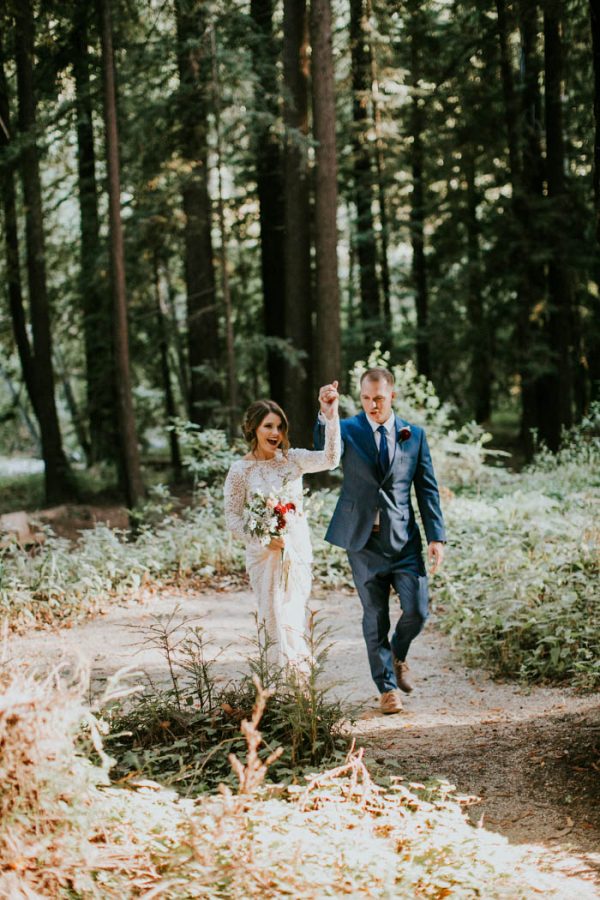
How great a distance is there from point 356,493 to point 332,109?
896 centimetres

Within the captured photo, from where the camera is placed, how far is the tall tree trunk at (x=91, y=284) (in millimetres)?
14555

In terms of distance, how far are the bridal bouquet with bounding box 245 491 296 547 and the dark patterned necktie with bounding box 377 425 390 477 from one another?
2.27 feet

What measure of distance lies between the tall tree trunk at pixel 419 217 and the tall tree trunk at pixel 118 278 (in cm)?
791

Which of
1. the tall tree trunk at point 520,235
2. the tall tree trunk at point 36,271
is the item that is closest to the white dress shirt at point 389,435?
the tall tree trunk at point 36,271

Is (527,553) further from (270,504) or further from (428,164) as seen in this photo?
(428,164)

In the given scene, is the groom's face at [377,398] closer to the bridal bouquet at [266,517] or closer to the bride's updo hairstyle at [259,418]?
the bride's updo hairstyle at [259,418]

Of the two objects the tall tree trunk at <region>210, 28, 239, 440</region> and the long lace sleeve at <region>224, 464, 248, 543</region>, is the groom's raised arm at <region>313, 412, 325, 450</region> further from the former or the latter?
the tall tree trunk at <region>210, 28, 239, 440</region>

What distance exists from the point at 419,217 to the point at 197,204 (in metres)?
7.98

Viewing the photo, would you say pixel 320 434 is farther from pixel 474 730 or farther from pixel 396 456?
pixel 474 730

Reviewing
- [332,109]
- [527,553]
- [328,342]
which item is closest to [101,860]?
[527,553]

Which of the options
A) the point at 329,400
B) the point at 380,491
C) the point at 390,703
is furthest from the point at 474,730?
the point at 329,400

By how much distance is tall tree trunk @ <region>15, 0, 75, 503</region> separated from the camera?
15.0 m

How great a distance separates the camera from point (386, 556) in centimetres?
541

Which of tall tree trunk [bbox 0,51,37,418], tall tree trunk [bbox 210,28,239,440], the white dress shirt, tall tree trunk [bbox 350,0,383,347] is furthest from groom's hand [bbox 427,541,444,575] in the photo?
tall tree trunk [bbox 0,51,37,418]
